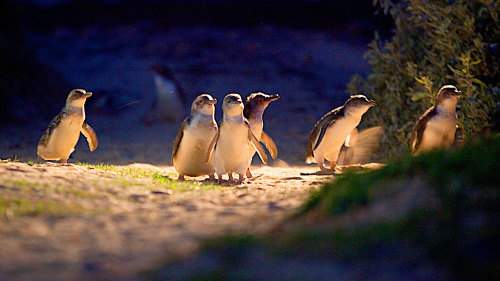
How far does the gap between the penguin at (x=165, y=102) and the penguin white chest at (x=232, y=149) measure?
7.07m

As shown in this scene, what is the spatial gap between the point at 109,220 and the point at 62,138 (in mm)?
3552

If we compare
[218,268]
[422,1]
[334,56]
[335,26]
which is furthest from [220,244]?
[335,26]

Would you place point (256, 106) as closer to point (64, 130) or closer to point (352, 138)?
point (352, 138)

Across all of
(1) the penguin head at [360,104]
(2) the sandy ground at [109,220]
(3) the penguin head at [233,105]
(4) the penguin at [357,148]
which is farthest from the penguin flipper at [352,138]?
(2) the sandy ground at [109,220]

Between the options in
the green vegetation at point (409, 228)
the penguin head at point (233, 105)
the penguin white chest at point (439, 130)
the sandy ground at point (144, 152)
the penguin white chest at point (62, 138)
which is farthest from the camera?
the penguin white chest at point (62, 138)

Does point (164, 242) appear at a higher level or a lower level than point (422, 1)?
lower

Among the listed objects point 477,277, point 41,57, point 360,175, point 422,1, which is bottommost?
point 477,277

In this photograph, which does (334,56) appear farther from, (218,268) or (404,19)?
(218,268)

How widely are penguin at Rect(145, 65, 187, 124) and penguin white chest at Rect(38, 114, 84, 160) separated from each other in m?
6.10

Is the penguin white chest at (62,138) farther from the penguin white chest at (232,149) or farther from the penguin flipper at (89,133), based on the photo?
the penguin white chest at (232,149)

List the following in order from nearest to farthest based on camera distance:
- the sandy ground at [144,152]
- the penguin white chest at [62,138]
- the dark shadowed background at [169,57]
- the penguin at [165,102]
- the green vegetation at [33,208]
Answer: the sandy ground at [144,152] < the green vegetation at [33,208] < the penguin white chest at [62,138] < the penguin at [165,102] < the dark shadowed background at [169,57]

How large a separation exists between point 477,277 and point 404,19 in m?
7.19

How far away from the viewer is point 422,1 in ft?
26.2

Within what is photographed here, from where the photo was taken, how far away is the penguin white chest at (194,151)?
616 centimetres
